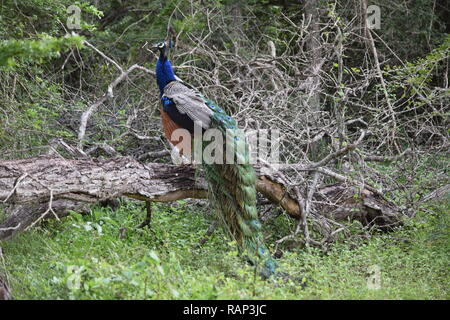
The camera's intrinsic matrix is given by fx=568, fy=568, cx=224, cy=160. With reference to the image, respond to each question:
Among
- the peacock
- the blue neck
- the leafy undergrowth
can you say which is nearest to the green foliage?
the leafy undergrowth

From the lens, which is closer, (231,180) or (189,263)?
(189,263)

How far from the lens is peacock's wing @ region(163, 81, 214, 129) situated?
5.47 metres

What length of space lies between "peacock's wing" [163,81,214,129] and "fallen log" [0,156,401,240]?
0.49 meters

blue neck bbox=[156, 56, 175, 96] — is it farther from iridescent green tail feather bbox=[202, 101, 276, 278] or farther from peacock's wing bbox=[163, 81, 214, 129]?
iridescent green tail feather bbox=[202, 101, 276, 278]

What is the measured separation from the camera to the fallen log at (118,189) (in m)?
4.45

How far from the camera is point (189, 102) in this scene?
5.69 meters

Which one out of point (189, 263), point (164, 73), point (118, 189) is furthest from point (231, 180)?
point (164, 73)

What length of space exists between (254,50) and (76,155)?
11.2ft

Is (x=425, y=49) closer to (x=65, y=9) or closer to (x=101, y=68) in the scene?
(x=101, y=68)

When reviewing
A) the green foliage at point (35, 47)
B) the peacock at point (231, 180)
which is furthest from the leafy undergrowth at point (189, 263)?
the green foliage at point (35, 47)

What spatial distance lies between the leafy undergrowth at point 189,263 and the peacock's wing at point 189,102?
45.8 inches

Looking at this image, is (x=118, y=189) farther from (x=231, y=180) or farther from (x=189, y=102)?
(x=189, y=102)

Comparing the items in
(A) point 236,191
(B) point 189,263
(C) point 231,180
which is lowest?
(B) point 189,263

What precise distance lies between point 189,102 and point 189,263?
5.37 feet
